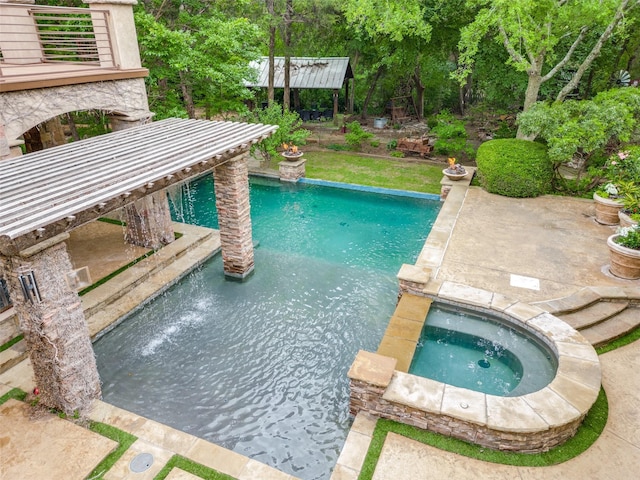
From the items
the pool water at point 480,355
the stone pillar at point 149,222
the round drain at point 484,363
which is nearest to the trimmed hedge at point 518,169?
the pool water at point 480,355

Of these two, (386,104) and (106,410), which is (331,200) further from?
(386,104)

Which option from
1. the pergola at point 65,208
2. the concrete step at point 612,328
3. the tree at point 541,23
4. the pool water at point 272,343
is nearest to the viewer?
the pergola at point 65,208

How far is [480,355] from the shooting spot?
7.82 meters

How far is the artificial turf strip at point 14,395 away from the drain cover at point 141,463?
2.52 m

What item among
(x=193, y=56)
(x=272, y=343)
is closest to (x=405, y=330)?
(x=272, y=343)

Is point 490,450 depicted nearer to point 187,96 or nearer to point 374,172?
point 374,172

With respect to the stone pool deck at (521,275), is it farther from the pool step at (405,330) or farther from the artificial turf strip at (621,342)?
the pool step at (405,330)

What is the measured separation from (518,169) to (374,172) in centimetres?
605

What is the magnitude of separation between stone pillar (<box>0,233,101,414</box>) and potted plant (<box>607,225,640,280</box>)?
1077 centimetres

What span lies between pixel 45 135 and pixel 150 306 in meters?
8.86

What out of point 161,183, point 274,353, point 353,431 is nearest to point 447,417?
point 353,431

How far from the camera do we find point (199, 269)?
1102 centimetres

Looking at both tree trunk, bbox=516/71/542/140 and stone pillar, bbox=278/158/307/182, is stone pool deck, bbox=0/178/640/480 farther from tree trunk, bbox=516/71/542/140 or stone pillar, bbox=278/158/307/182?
stone pillar, bbox=278/158/307/182

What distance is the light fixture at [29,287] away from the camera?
554 cm
